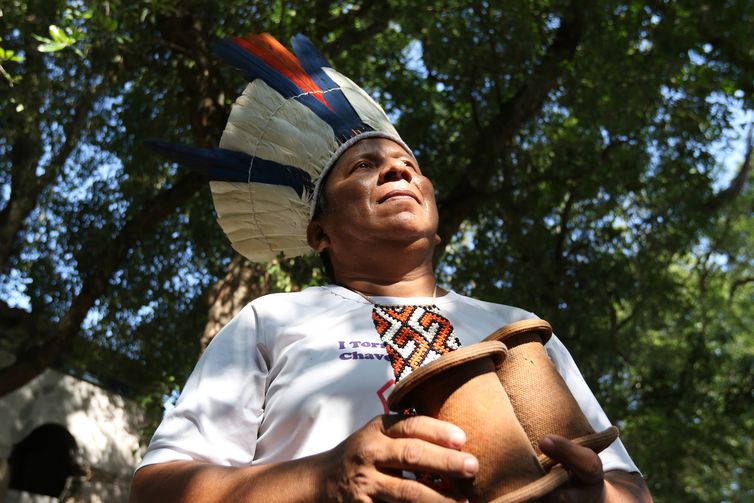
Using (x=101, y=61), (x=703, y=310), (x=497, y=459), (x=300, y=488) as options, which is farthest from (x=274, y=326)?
(x=703, y=310)

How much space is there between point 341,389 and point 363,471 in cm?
47

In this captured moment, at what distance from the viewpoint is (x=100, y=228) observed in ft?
29.5

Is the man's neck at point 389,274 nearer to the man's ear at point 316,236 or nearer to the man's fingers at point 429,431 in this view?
the man's ear at point 316,236

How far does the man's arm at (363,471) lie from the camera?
1.37 m

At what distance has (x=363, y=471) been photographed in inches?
55.2

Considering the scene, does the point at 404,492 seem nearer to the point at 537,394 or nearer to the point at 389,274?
the point at 537,394

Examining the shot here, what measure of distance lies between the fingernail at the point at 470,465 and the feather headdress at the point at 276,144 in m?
1.45

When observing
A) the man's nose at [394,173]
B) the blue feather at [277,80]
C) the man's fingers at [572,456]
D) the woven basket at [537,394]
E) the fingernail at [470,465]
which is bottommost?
the fingernail at [470,465]

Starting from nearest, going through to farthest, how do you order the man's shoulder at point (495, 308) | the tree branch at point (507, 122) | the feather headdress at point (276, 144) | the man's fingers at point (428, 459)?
the man's fingers at point (428, 459) < the man's shoulder at point (495, 308) < the feather headdress at point (276, 144) < the tree branch at point (507, 122)

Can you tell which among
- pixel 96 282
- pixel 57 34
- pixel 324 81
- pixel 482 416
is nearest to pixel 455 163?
pixel 96 282

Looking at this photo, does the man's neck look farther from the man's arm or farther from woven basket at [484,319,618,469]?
the man's arm

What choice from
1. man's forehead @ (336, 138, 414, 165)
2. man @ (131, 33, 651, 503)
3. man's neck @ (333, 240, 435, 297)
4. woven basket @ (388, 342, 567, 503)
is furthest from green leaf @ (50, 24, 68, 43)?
woven basket @ (388, 342, 567, 503)

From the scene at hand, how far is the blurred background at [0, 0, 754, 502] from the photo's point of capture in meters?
7.51

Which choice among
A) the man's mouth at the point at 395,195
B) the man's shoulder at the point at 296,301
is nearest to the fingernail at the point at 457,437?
the man's shoulder at the point at 296,301
